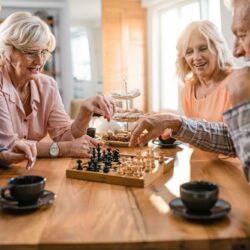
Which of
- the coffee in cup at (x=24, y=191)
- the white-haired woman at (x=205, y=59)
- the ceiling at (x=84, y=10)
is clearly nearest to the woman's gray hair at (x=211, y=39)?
the white-haired woman at (x=205, y=59)

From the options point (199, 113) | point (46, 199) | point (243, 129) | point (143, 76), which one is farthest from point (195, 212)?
point (143, 76)

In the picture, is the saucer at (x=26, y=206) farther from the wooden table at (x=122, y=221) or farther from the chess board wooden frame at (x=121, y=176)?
the chess board wooden frame at (x=121, y=176)

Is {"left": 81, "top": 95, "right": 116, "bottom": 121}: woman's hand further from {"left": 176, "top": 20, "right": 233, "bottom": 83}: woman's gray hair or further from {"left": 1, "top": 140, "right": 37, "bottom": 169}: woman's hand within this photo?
{"left": 176, "top": 20, "right": 233, "bottom": 83}: woman's gray hair

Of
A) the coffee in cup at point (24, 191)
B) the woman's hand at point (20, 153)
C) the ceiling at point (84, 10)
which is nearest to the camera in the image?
the coffee in cup at point (24, 191)

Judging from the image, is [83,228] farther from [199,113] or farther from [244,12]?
[199,113]

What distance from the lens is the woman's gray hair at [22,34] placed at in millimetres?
1851

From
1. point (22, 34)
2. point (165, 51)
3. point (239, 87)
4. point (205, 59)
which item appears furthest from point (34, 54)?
point (165, 51)

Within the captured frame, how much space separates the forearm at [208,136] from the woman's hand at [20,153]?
52 centimetres

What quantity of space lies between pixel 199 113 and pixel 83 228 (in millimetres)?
1556

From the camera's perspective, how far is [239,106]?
3.54ft

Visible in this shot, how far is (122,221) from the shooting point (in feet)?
3.16

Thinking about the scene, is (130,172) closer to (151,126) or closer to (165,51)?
(151,126)

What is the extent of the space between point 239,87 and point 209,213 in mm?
368

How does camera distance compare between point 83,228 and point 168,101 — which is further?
point 168,101
